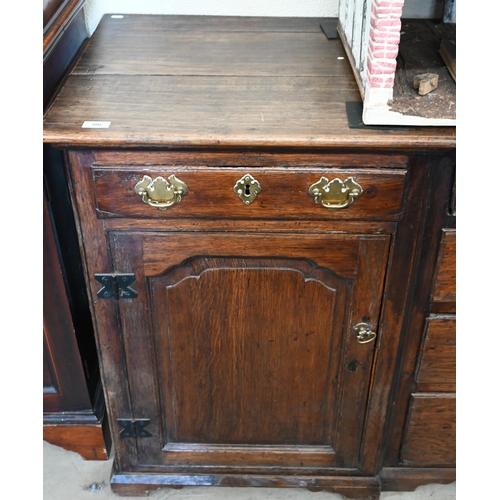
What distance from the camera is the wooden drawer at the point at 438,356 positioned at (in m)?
1.18

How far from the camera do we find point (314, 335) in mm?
1211

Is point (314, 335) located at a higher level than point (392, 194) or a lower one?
lower

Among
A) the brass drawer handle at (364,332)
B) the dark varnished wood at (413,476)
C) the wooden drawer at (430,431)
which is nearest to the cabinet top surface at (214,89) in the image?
the brass drawer handle at (364,332)

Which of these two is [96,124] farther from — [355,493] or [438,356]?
[355,493]

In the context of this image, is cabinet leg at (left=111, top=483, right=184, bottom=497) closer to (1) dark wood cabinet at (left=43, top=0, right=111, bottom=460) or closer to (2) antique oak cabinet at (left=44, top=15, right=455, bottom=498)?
(2) antique oak cabinet at (left=44, top=15, right=455, bottom=498)

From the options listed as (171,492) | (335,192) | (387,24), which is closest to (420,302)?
(335,192)

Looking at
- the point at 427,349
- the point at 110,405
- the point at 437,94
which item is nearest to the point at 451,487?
the point at 427,349

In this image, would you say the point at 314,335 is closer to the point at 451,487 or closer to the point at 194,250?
the point at 194,250

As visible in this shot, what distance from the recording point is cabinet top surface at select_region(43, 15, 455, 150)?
97 cm

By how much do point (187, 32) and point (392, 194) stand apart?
2.06 ft

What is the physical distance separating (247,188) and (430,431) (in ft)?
2.33

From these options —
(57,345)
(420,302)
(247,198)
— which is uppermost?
(247,198)

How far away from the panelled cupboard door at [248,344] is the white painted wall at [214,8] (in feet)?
2.09

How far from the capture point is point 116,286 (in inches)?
44.9
